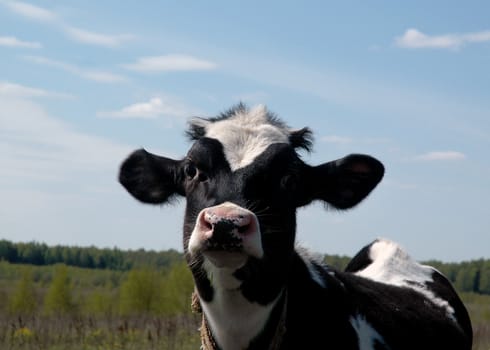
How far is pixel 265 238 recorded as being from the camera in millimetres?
4758

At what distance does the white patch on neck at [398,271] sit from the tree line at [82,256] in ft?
335

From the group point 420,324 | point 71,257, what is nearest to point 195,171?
point 420,324

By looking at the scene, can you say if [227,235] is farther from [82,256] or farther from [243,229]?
[82,256]

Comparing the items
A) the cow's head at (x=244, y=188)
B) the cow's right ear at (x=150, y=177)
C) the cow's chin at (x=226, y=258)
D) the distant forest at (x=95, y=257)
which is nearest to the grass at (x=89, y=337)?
the cow's right ear at (x=150, y=177)

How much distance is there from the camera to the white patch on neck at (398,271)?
24.5 ft

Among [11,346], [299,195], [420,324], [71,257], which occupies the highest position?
[299,195]

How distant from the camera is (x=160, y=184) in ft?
19.3

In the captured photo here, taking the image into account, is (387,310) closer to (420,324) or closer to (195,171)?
(420,324)

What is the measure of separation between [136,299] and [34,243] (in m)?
78.3

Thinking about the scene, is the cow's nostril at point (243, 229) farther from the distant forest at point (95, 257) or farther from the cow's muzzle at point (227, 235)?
the distant forest at point (95, 257)

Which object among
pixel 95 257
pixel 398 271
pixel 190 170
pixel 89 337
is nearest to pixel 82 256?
pixel 95 257

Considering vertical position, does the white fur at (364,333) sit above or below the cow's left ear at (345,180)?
below

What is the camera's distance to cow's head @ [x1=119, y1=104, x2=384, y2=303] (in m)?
4.37

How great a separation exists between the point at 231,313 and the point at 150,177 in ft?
4.70
